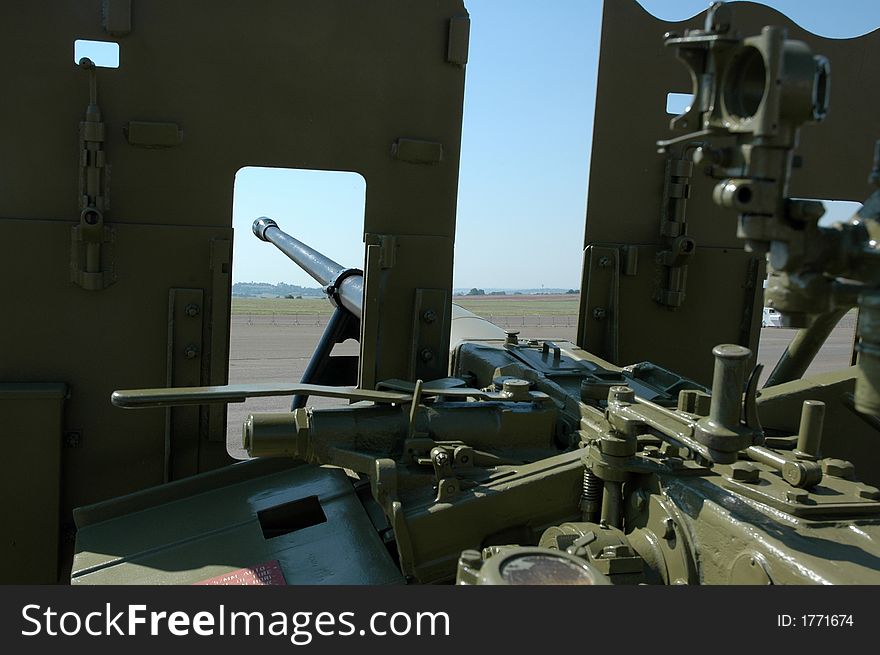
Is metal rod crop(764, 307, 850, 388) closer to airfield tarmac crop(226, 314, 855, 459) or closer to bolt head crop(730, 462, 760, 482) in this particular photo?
bolt head crop(730, 462, 760, 482)

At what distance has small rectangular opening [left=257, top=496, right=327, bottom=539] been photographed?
4047 millimetres

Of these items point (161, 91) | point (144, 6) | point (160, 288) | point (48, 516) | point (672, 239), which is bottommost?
point (48, 516)

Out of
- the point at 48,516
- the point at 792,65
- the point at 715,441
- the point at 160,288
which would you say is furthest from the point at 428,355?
the point at 792,65

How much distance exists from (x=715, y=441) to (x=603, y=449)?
55 cm

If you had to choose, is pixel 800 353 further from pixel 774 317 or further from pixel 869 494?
pixel 774 317

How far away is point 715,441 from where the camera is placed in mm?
2547

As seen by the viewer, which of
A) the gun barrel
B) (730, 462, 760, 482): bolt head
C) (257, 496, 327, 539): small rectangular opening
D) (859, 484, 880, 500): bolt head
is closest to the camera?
(859, 484, 880, 500): bolt head

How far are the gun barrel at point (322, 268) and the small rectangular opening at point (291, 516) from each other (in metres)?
1.53

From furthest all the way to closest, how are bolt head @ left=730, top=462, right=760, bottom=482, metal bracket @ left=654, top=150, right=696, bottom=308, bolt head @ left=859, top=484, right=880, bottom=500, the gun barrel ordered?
the gun barrel, metal bracket @ left=654, top=150, right=696, bottom=308, bolt head @ left=730, top=462, right=760, bottom=482, bolt head @ left=859, top=484, right=880, bottom=500

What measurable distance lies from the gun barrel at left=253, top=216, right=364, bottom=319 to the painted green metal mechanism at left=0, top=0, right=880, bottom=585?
0.04m

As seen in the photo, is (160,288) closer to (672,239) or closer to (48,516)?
(48,516)

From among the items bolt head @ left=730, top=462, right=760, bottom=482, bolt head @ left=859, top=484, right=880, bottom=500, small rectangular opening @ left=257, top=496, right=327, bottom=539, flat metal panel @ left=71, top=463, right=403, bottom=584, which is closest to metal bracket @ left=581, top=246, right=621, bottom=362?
flat metal panel @ left=71, top=463, right=403, bottom=584

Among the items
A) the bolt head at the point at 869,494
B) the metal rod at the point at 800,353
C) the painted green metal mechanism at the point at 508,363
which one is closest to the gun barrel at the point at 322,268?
the painted green metal mechanism at the point at 508,363

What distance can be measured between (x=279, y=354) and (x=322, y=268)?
1421cm
